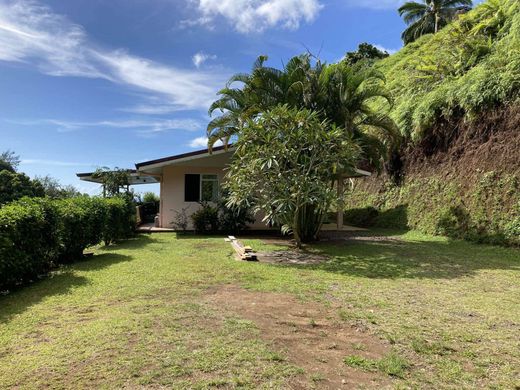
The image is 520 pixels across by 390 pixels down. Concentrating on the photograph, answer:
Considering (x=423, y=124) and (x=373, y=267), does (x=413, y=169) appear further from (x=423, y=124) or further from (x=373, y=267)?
(x=373, y=267)

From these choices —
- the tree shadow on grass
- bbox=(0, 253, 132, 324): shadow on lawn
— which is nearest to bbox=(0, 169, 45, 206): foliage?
the tree shadow on grass

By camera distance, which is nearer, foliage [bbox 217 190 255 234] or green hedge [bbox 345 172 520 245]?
green hedge [bbox 345 172 520 245]

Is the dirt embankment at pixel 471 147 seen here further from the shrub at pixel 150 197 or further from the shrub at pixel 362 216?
the shrub at pixel 150 197

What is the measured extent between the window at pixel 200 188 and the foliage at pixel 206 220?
901 mm

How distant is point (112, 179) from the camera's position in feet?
58.5

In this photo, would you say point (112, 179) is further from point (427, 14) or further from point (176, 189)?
point (427, 14)

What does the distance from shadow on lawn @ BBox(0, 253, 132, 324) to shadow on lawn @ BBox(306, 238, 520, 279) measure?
463 cm

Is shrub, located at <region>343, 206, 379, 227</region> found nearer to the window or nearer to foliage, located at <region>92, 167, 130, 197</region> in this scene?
the window

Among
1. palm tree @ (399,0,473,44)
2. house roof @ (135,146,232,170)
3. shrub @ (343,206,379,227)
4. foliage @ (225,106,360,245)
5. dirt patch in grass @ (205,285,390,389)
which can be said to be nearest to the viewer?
dirt patch in grass @ (205,285,390,389)

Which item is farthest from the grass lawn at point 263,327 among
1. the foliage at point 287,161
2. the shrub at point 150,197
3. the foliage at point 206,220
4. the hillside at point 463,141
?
the shrub at point 150,197

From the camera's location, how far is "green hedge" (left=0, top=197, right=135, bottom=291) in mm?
5867

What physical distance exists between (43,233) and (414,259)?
7.90 meters

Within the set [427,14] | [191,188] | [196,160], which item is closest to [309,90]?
[196,160]

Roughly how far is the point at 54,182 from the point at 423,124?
35.2 meters
